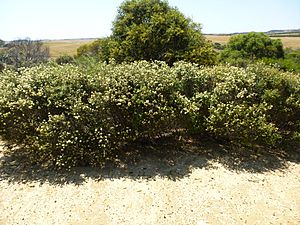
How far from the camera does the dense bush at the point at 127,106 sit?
357 inches

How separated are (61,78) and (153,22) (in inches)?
360

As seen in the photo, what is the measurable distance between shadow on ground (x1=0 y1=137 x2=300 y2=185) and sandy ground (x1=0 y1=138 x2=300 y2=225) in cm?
3

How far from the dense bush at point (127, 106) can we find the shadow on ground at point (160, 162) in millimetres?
429

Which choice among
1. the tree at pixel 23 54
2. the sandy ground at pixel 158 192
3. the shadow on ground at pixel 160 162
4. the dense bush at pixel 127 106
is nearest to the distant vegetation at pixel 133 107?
the dense bush at pixel 127 106

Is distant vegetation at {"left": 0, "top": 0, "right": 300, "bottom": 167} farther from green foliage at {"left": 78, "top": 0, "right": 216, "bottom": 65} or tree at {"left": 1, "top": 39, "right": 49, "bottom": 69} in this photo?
tree at {"left": 1, "top": 39, "right": 49, "bottom": 69}

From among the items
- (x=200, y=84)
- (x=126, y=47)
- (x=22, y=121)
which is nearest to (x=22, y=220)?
(x=22, y=121)

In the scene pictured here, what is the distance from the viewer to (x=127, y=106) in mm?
9266

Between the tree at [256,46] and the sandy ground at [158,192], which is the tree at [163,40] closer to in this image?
the sandy ground at [158,192]

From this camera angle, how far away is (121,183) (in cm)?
877

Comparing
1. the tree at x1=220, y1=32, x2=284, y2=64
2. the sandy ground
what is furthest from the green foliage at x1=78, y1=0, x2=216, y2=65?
the tree at x1=220, y1=32, x2=284, y2=64

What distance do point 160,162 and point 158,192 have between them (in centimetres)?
161

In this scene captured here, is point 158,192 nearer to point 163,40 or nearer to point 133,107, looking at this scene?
point 133,107

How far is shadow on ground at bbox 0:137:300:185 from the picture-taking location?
9.10 m

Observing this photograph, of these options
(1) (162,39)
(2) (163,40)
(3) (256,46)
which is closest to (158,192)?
(2) (163,40)
